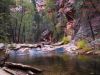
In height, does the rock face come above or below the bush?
above

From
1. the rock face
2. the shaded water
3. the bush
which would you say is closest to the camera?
the shaded water

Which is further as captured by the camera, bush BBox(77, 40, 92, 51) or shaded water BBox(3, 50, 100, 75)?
bush BBox(77, 40, 92, 51)

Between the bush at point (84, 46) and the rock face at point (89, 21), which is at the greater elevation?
the rock face at point (89, 21)

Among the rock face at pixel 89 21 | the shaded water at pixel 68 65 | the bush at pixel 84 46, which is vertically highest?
the rock face at pixel 89 21

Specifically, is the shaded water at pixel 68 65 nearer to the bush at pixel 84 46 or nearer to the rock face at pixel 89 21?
the bush at pixel 84 46

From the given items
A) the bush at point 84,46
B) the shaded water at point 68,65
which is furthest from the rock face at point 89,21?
the shaded water at point 68,65

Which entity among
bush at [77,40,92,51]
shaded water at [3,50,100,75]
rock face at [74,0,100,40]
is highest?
rock face at [74,0,100,40]

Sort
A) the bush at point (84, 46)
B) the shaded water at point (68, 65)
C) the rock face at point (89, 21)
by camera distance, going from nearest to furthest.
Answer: the shaded water at point (68, 65)
the bush at point (84, 46)
the rock face at point (89, 21)

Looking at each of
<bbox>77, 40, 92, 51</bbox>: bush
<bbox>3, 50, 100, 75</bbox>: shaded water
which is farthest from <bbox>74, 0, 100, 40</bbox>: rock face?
<bbox>3, 50, 100, 75</bbox>: shaded water

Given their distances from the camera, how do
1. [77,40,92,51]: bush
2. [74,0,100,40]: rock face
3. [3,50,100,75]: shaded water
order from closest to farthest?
1. [3,50,100,75]: shaded water
2. [77,40,92,51]: bush
3. [74,0,100,40]: rock face

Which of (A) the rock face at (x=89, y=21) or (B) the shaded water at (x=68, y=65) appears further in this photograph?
(A) the rock face at (x=89, y=21)

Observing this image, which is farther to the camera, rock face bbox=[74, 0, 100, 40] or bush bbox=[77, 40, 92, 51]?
rock face bbox=[74, 0, 100, 40]

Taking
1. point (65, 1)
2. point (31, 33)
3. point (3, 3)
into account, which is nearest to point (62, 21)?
point (65, 1)

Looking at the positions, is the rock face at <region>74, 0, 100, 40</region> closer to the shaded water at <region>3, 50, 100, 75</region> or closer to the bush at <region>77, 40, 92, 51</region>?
the bush at <region>77, 40, 92, 51</region>
